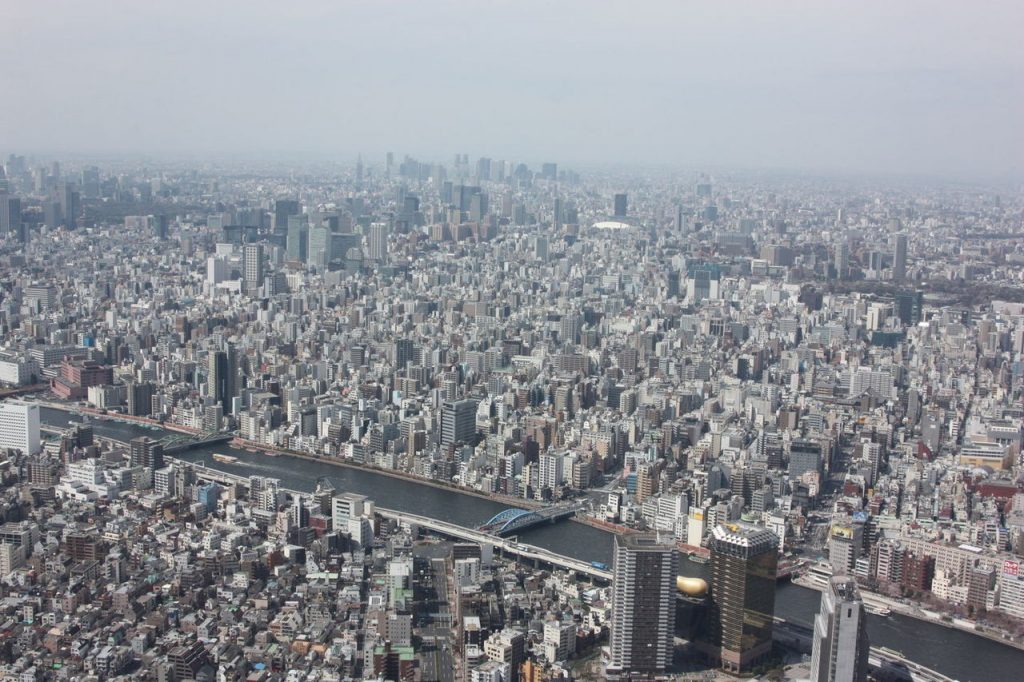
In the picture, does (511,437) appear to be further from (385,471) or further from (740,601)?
(740,601)

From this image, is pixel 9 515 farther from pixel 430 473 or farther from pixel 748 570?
pixel 748 570

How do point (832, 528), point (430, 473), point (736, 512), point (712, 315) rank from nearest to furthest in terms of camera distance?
point (832, 528)
point (736, 512)
point (430, 473)
point (712, 315)

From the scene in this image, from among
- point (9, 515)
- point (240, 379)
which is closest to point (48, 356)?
point (240, 379)

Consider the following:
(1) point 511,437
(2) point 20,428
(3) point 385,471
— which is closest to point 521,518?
(1) point 511,437

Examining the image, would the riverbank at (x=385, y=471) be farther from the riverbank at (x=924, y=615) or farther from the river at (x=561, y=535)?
the riverbank at (x=924, y=615)

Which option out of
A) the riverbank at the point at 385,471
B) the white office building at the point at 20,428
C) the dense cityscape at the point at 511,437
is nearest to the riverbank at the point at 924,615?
the dense cityscape at the point at 511,437

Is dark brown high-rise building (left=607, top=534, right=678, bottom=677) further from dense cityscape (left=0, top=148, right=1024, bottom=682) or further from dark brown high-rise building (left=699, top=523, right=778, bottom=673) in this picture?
dark brown high-rise building (left=699, top=523, right=778, bottom=673)

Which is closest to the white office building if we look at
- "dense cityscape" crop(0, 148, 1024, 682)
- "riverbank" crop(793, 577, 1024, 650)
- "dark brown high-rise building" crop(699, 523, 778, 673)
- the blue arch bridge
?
"dense cityscape" crop(0, 148, 1024, 682)
